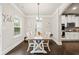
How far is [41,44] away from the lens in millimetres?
3682

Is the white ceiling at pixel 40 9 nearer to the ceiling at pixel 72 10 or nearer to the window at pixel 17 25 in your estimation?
the window at pixel 17 25

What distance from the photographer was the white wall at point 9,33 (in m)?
3.51

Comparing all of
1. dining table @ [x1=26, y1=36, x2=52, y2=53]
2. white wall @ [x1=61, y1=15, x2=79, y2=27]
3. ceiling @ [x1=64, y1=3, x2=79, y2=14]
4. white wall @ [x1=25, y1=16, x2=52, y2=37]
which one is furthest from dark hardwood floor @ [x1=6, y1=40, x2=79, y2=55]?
ceiling @ [x1=64, y1=3, x2=79, y2=14]

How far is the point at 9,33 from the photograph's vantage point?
3889mm

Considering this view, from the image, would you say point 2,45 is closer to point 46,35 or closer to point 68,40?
point 46,35

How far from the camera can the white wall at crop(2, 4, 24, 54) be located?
11.5 feet

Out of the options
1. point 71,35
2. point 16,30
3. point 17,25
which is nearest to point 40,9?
point 17,25

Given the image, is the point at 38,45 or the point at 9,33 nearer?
the point at 38,45

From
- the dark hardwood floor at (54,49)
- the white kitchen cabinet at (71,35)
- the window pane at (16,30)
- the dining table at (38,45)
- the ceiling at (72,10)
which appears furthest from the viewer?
the white kitchen cabinet at (71,35)

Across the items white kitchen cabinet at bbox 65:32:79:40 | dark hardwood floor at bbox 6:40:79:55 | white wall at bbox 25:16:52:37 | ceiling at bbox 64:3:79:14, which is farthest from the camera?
white kitchen cabinet at bbox 65:32:79:40

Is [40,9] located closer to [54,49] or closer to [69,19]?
[69,19]

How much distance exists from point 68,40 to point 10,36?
2331 millimetres

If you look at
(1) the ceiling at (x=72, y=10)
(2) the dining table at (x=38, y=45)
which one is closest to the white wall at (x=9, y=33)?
(2) the dining table at (x=38, y=45)

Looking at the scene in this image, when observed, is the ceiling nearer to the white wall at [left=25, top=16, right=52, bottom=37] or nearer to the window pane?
the white wall at [left=25, top=16, right=52, bottom=37]
